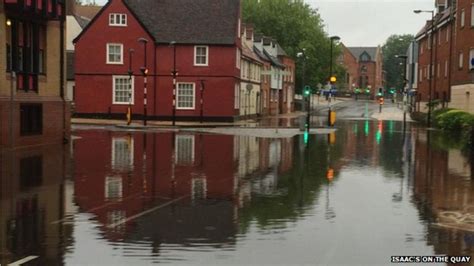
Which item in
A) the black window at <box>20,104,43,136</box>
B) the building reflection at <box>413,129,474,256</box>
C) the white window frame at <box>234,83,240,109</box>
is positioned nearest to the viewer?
the building reflection at <box>413,129,474,256</box>

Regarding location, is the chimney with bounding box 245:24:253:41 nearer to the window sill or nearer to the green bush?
the green bush

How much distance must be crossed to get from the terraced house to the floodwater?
1826mm

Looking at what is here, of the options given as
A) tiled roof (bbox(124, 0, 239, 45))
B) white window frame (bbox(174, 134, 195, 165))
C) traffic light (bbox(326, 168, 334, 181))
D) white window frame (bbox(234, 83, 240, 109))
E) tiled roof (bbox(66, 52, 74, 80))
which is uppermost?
tiled roof (bbox(124, 0, 239, 45))

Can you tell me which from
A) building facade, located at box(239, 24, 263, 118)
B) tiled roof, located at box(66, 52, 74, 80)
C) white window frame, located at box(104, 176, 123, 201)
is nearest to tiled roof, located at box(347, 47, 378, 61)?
building facade, located at box(239, 24, 263, 118)

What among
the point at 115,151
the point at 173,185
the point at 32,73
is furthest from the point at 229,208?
the point at 32,73

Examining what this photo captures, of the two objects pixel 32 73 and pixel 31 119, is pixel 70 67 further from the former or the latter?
pixel 31 119

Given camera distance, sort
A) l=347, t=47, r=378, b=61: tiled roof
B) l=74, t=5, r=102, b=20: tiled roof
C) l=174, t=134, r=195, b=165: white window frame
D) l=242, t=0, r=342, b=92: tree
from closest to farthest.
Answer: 1. l=174, t=134, r=195, b=165: white window frame
2. l=242, t=0, r=342, b=92: tree
3. l=74, t=5, r=102, b=20: tiled roof
4. l=347, t=47, r=378, b=61: tiled roof

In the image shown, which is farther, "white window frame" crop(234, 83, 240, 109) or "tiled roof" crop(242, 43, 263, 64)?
"tiled roof" crop(242, 43, 263, 64)

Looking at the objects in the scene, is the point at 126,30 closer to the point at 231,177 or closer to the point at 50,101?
the point at 50,101

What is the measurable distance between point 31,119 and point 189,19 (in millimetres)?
27462

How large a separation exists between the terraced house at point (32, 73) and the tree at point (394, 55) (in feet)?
477

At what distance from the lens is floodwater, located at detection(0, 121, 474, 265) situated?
8188 mm

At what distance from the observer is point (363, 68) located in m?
151

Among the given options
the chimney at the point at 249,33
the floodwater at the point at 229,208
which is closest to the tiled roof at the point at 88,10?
the chimney at the point at 249,33
